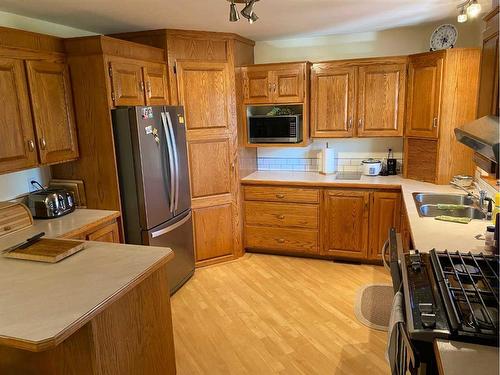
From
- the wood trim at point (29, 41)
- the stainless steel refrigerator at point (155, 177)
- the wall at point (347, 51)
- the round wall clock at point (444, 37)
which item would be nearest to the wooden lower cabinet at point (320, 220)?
A: the wall at point (347, 51)

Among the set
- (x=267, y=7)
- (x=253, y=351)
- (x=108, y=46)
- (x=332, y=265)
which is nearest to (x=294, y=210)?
(x=332, y=265)

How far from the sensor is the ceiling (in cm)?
253

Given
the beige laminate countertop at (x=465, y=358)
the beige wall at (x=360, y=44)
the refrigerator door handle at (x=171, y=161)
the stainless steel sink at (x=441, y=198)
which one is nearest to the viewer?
the beige laminate countertop at (x=465, y=358)

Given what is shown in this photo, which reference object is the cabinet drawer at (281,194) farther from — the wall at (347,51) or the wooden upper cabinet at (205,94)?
the wooden upper cabinet at (205,94)

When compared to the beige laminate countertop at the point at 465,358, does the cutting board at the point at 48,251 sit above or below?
above

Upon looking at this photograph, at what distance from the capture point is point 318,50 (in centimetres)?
403

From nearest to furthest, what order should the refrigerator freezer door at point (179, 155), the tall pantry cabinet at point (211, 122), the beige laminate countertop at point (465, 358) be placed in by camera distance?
the beige laminate countertop at point (465, 358) → the refrigerator freezer door at point (179, 155) → the tall pantry cabinet at point (211, 122)

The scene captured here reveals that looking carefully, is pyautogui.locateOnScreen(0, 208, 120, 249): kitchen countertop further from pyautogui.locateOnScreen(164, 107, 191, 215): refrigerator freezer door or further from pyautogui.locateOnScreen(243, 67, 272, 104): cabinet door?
pyautogui.locateOnScreen(243, 67, 272, 104): cabinet door

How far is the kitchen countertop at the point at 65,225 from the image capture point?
2309 mm

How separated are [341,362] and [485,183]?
1.77 metres

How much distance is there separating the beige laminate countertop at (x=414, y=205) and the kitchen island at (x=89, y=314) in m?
1.44

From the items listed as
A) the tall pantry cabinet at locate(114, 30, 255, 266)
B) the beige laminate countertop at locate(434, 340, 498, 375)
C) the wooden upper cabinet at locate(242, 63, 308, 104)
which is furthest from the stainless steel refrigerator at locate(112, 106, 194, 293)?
the beige laminate countertop at locate(434, 340, 498, 375)

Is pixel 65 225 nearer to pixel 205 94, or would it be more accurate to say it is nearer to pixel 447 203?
pixel 205 94

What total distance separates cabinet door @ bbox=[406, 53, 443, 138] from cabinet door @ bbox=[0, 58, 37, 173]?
124 inches
